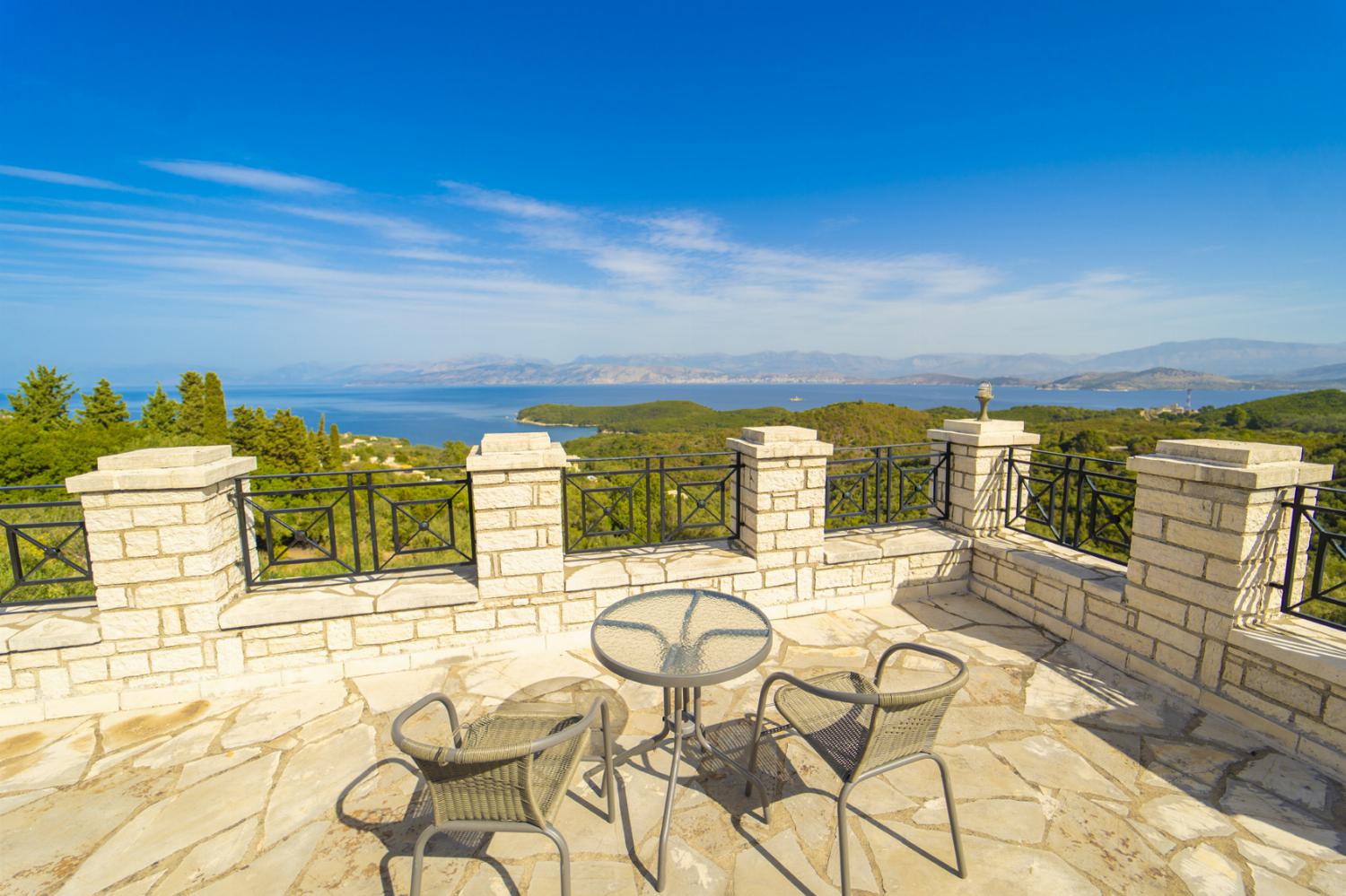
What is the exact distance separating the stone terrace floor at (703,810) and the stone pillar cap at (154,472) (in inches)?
57.6

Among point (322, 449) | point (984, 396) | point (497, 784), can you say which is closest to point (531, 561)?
point (497, 784)

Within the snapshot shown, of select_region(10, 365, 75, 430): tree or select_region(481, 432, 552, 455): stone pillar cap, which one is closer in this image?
select_region(481, 432, 552, 455): stone pillar cap

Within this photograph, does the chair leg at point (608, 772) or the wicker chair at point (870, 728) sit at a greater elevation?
the wicker chair at point (870, 728)

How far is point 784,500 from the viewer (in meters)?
4.69

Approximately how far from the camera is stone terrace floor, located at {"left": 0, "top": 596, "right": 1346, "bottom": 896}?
2229 mm

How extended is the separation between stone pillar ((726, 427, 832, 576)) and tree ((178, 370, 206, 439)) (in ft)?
98.3

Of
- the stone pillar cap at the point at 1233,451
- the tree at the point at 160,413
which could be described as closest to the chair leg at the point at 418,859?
the stone pillar cap at the point at 1233,451

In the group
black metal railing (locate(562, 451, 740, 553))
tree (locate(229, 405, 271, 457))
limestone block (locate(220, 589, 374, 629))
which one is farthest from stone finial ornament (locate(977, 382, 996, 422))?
tree (locate(229, 405, 271, 457))

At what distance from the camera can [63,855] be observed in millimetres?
2383

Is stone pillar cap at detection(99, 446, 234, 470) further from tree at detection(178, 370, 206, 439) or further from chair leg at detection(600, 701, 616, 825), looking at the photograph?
tree at detection(178, 370, 206, 439)

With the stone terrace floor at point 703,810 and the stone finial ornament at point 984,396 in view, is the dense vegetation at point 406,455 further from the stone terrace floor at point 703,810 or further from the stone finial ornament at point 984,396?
the stone terrace floor at point 703,810

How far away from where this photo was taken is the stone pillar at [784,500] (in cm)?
460

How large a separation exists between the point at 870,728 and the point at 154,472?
4219 millimetres

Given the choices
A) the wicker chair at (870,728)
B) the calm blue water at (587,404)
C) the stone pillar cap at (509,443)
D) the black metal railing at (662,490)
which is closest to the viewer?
the wicker chair at (870,728)
